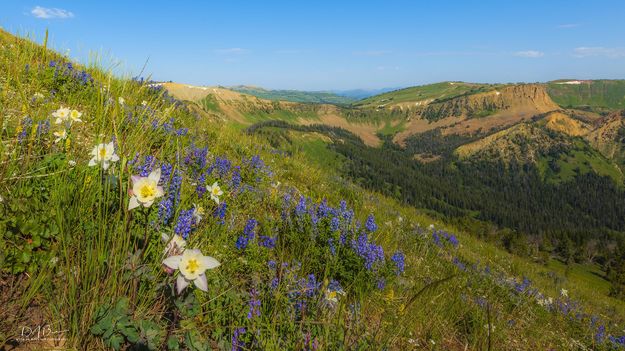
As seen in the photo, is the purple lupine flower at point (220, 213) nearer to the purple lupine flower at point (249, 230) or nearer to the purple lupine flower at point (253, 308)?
the purple lupine flower at point (249, 230)

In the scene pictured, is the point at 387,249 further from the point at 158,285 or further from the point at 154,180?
the point at 154,180

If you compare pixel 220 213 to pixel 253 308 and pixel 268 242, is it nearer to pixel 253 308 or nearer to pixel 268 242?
pixel 268 242

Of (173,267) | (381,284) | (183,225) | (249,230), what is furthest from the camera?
(381,284)

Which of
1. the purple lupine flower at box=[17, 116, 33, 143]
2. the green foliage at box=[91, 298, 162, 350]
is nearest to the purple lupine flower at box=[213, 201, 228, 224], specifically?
the green foliage at box=[91, 298, 162, 350]

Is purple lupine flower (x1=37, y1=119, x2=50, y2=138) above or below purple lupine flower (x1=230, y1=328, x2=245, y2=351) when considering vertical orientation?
above

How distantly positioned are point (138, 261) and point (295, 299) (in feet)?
5.21

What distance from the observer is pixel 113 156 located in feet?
9.02

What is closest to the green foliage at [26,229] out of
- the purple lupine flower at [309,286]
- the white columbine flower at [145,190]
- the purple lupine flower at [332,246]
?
the white columbine flower at [145,190]

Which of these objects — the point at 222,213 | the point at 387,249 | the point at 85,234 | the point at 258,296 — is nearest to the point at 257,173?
the point at 387,249

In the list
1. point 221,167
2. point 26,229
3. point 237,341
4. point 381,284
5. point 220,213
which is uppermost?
point 221,167

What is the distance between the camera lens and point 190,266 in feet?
6.24

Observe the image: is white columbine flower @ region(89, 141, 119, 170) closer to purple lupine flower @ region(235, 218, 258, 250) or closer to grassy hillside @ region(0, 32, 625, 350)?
grassy hillside @ region(0, 32, 625, 350)

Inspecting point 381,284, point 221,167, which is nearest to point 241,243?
point 381,284

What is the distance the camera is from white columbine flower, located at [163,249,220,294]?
1.85m
